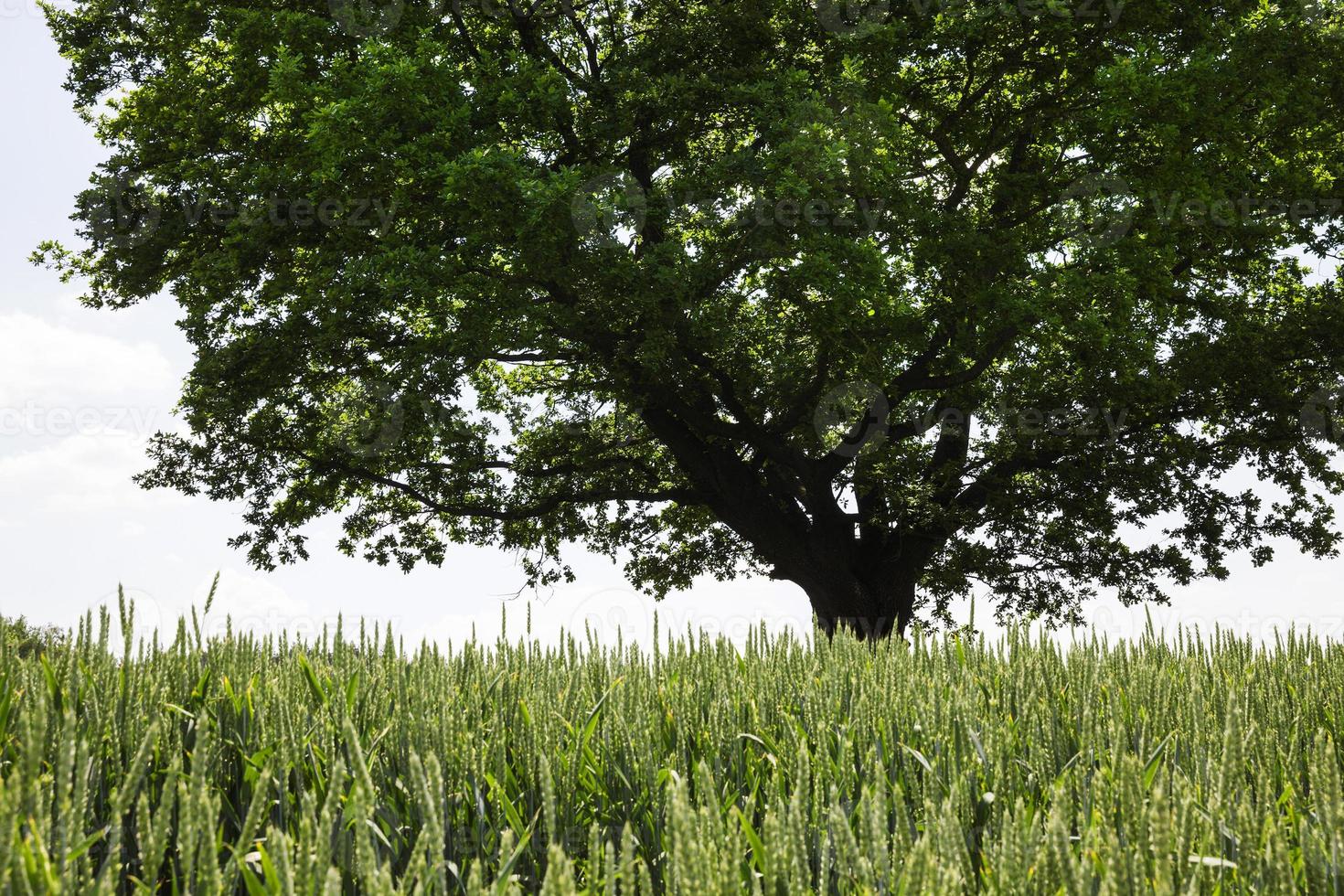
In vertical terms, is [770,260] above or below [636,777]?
above

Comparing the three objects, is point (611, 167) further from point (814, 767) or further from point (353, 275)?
point (814, 767)

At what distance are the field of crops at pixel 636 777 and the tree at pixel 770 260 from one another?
33.8 feet

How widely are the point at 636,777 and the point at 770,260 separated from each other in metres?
12.8

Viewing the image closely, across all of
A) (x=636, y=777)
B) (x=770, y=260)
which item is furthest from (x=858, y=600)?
(x=636, y=777)

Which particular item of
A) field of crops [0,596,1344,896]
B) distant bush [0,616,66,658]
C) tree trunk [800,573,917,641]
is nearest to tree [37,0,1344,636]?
tree trunk [800,573,917,641]

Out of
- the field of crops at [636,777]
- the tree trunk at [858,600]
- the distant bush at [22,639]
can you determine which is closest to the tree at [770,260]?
the tree trunk at [858,600]

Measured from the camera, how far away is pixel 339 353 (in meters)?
16.5

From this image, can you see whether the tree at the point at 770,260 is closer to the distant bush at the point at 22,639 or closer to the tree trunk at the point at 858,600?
the tree trunk at the point at 858,600

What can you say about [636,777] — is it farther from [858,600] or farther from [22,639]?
[858,600]

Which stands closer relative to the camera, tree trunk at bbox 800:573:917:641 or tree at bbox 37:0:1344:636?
tree at bbox 37:0:1344:636

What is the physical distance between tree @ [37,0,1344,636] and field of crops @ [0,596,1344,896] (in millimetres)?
10292

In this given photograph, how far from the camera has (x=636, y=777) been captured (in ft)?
11.6

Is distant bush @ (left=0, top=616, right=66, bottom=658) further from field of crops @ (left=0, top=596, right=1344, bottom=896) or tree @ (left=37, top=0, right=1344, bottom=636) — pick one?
tree @ (left=37, top=0, right=1344, bottom=636)

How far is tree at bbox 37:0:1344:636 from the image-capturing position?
49.9 feet
